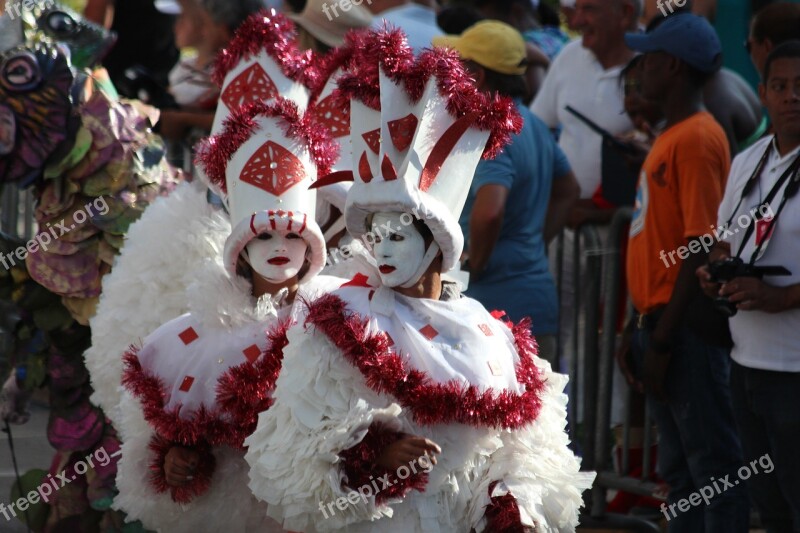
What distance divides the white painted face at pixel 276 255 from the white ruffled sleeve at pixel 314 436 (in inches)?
20.2

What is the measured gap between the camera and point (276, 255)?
4.24 meters

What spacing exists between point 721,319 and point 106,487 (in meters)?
2.32

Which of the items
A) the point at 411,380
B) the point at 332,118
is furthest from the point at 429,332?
the point at 332,118

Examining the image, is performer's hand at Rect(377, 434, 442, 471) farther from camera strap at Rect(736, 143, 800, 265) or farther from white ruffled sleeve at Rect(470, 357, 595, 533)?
camera strap at Rect(736, 143, 800, 265)

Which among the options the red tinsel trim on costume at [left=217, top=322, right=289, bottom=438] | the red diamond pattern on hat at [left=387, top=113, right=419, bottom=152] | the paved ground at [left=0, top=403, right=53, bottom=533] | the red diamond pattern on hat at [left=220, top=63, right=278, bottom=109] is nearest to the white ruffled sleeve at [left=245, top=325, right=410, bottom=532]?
the red tinsel trim on costume at [left=217, top=322, right=289, bottom=438]

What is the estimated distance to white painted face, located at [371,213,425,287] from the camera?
12.2ft

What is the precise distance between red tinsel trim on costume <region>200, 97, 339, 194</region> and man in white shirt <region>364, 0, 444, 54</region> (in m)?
2.24

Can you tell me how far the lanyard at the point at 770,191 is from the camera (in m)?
4.73

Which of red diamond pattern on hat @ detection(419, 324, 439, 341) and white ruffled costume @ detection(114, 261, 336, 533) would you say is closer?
red diamond pattern on hat @ detection(419, 324, 439, 341)

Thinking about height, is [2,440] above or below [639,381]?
below

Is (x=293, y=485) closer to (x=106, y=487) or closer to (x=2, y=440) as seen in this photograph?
(x=106, y=487)

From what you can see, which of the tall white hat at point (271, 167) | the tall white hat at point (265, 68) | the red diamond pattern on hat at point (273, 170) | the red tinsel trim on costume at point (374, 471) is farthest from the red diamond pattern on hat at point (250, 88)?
the red tinsel trim on costume at point (374, 471)

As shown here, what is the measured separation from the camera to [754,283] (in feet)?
15.3

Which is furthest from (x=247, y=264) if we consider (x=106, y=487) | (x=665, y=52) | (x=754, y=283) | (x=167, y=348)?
(x=665, y=52)
